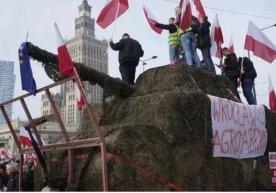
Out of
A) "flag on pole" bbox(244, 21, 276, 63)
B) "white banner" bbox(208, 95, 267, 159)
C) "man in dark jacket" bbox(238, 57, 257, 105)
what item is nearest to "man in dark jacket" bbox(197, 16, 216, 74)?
"man in dark jacket" bbox(238, 57, 257, 105)

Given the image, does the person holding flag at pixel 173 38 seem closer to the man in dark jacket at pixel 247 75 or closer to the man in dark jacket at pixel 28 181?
the man in dark jacket at pixel 247 75

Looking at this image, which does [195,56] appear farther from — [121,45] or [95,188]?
[95,188]

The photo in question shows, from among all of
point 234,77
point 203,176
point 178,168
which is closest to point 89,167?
point 178,168

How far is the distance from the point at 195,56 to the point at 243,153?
2.71 meters

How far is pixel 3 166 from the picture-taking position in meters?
13.7

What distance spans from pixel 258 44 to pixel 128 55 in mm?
3997

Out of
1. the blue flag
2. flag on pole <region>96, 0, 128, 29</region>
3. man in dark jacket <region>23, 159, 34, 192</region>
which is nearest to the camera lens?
the blue flag

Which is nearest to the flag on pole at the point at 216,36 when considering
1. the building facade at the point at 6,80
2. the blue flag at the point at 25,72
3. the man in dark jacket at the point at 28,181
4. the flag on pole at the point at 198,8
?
the flag on pole at the point at 198,8

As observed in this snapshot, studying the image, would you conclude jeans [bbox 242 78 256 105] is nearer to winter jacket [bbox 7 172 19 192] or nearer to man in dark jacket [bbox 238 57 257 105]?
man in dark jacket [bbox 238 57 257 105]

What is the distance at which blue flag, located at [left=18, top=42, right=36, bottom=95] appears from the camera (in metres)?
6.84

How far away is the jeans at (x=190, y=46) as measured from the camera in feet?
32.5

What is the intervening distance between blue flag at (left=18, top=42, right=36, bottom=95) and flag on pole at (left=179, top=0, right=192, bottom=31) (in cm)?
442

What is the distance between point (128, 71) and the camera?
31.5 ft

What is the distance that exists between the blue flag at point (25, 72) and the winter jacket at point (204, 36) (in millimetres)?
5379
